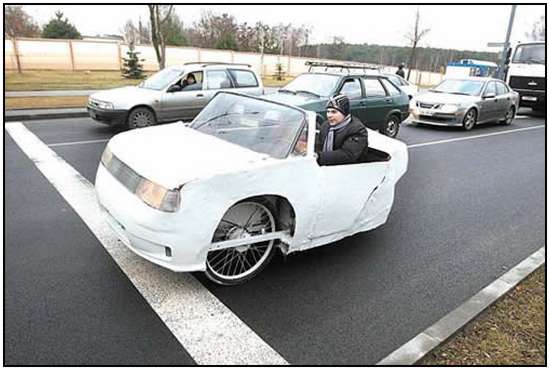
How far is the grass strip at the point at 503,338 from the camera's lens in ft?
8.84

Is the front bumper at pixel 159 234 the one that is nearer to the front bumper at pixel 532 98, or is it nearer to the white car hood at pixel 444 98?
the white car hood at pixel 444 98

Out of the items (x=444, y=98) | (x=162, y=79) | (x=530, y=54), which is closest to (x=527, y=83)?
(x=530, y=54)

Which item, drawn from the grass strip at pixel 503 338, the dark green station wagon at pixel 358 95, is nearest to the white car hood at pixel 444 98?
the dark green station wagon at pixel 358 95

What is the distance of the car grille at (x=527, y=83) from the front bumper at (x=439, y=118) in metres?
7.09

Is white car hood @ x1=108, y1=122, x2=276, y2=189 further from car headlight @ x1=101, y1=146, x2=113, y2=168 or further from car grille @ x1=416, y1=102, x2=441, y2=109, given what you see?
car grille @ x1=416, y1=102, x2=441, y2=109

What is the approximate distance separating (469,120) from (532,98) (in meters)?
6.71

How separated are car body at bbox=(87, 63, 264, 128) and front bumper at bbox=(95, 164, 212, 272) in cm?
668

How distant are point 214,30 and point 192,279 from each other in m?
42.0

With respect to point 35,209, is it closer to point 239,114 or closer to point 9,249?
point 9,249

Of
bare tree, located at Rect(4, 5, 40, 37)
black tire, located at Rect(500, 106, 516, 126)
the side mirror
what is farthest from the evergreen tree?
black tire, located at Rect(500, 106, 516, 126)

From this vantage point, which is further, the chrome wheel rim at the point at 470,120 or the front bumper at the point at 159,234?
the chrome wheel rim at the point at 470,120

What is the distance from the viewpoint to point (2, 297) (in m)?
3.18

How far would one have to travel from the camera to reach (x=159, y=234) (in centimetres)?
302

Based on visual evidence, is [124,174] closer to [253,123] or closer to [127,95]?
[253,123]
